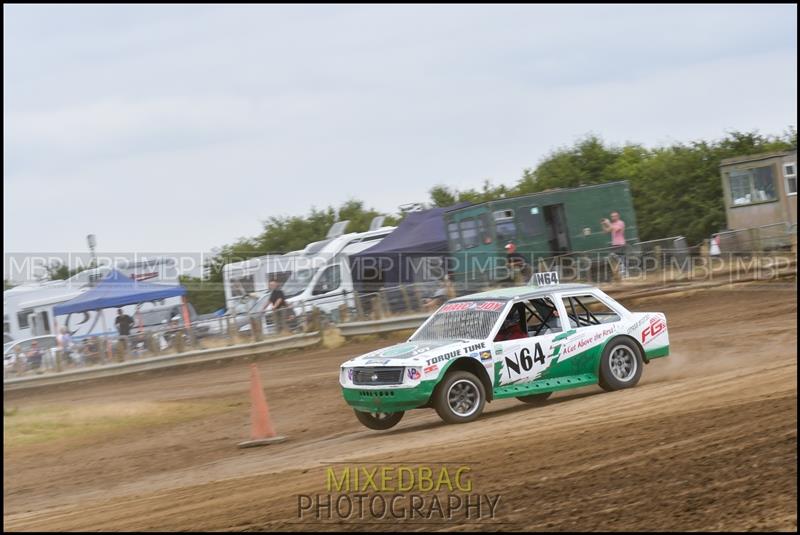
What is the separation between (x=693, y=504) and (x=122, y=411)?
11.8 metres

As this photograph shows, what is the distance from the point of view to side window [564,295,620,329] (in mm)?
12288

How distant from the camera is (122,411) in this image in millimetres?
16406

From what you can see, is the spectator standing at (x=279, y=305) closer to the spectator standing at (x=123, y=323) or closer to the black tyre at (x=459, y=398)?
the spectator standing at (x=123, y=323)

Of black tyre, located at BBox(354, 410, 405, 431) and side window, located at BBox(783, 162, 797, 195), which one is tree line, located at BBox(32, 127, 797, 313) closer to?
side window, located at BBox(783, 162, 797, 195)

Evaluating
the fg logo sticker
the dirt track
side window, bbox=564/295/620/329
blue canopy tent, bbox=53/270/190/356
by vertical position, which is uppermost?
blue canopy tent, bbox=53/270/190/356

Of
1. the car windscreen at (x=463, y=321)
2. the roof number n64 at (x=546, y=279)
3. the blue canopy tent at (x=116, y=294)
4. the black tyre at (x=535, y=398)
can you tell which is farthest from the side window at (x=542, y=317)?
the blue canopy tent at (x=116, y=294)

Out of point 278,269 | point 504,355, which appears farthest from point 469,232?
point 504,355

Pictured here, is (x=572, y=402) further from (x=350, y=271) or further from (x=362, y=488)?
(x=350, y=271)

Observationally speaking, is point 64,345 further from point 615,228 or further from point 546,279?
point 546,279

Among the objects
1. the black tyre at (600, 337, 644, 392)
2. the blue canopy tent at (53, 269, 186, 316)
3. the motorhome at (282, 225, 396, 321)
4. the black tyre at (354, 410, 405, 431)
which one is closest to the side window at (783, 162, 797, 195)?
the motorhome at (282, 225, 396, 321)

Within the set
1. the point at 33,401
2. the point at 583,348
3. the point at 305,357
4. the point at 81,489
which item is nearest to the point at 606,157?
the point at 305,357

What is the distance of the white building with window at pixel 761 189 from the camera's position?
1034 inches

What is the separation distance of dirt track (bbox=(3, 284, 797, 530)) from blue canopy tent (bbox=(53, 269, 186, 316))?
393 inches

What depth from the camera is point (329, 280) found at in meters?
24.4
